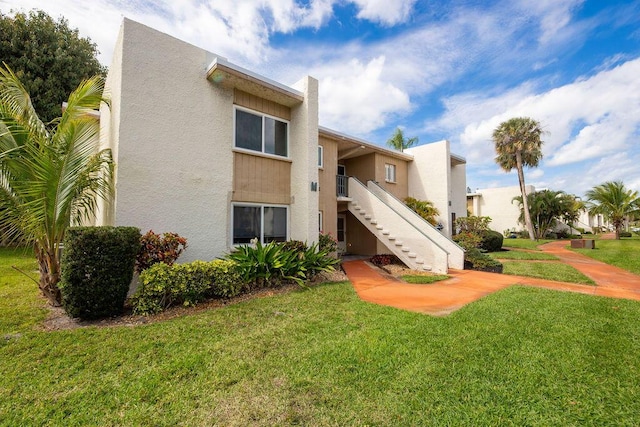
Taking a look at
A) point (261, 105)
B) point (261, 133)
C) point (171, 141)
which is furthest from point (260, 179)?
point (171, 141)

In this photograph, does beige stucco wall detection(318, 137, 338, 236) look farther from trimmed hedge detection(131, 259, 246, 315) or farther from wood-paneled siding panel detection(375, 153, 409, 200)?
trimmed hedge detection(131, 259, 246, 315)

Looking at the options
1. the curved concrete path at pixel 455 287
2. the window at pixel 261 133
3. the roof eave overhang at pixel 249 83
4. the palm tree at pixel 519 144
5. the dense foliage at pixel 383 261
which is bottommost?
the curved concrete path at pixel 455 287

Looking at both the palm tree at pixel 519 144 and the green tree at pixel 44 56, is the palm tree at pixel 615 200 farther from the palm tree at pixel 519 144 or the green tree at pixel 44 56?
the green tree at pixel 44 56

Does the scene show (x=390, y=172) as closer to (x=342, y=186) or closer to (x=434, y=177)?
(x=434, y=177)

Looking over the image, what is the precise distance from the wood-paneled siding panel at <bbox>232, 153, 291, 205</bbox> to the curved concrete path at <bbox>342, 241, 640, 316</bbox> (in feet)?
13.3

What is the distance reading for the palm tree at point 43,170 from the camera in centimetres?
561

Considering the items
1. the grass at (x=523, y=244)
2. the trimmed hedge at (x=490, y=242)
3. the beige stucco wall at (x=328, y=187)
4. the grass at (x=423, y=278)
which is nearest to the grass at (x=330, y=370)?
the grass at (x=423, y=278)

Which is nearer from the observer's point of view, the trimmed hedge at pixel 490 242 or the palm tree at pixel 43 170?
the palm tree at pixel 43 170

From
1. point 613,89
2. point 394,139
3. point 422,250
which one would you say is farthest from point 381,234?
point 394,139

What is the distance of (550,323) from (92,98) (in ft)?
35.3

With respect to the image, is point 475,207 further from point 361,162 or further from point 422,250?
point 422,250

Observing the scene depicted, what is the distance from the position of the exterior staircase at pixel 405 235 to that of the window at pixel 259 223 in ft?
15.6

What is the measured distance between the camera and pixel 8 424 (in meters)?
2.70

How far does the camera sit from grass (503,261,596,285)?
941 centimetres
